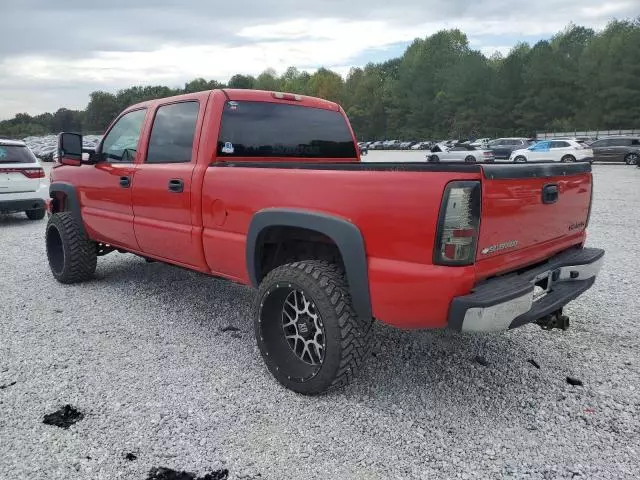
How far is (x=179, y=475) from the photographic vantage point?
2.59 metres

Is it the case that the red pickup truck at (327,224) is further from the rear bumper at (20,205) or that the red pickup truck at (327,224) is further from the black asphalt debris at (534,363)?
the rear bumper at (20,205)

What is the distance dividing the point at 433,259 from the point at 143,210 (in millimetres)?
2840

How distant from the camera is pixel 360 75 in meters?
105

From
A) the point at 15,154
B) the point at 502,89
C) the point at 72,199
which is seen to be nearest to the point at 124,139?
the point at 72,199

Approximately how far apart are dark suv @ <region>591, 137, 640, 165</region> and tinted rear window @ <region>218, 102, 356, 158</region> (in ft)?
86.3

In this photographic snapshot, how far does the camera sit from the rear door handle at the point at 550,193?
3107mm

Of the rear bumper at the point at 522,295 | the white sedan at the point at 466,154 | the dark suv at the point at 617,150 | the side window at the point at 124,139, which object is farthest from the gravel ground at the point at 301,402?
the dark suv at the point at 617,150

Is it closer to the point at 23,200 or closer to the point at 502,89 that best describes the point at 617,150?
the point at 23,200

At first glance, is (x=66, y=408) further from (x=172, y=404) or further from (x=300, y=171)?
(x=300, y=171)

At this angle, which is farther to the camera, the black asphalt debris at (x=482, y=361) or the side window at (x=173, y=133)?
the side window at (x=173, y=133)

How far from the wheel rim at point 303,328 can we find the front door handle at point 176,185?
1.30m

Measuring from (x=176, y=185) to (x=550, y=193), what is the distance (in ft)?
8.64

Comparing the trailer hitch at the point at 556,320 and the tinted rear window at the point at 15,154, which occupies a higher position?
the tinted rear window at the point at 15,154

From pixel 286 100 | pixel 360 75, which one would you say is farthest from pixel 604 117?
pixel 286 100
